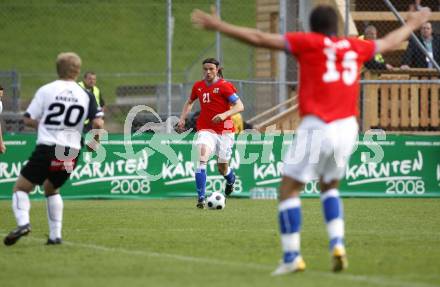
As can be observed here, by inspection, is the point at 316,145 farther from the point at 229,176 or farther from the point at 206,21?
the point at 229,176

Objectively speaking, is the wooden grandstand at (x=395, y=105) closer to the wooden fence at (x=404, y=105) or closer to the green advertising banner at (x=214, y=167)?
the wooden fence at (x=404, y=105)

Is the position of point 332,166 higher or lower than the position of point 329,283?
higher

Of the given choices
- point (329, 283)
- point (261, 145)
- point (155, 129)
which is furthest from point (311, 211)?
point (329, 283)

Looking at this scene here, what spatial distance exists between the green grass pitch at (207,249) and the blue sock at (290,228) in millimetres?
197

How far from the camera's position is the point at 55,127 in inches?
455

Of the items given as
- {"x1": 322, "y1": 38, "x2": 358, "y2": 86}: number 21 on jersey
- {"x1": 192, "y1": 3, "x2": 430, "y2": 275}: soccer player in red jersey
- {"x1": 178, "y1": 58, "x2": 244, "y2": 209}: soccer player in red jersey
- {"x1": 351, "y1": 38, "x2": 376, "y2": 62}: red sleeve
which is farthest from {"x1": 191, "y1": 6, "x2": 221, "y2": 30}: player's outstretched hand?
{"x1": 178, "y1": 58, "x2": 244, "y2": 209}: soccer player in red jersey

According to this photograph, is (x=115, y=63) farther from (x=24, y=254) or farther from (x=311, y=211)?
(x=24, y=254)

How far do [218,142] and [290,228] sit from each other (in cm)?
993

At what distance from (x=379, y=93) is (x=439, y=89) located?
4.14 feet

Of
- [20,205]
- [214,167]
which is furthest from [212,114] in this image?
[20,205]

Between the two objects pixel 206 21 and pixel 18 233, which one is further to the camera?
pixel 18 233

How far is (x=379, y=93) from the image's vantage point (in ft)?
77.2

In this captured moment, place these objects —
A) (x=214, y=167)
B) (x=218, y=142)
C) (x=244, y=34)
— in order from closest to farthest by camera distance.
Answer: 1. (x=244, y=34)
2. (x=218, y=142)
3. (x=214, y=167)

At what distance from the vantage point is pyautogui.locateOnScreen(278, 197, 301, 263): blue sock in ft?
30.5
